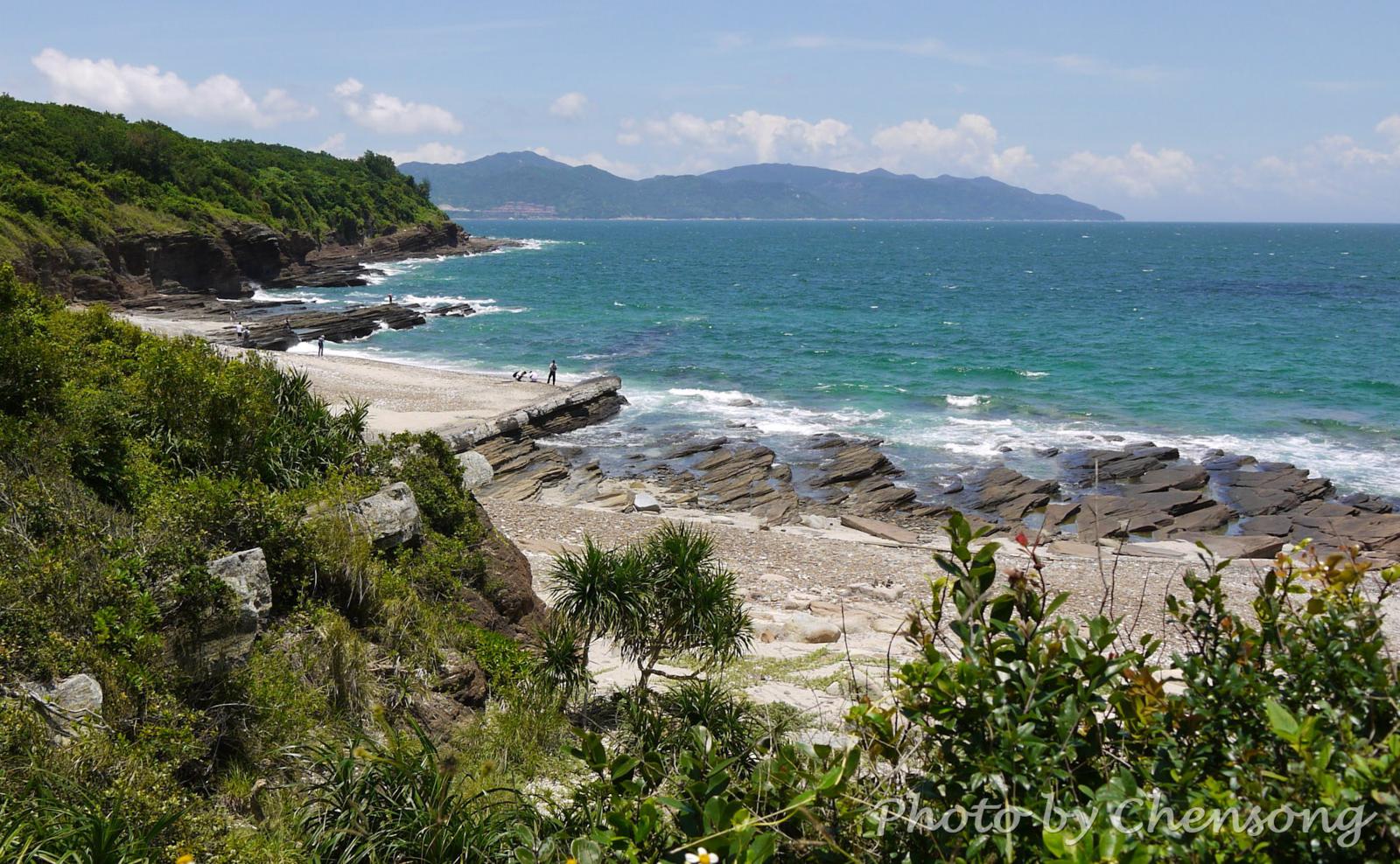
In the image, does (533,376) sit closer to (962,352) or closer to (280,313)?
(962,352)

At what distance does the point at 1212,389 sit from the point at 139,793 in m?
45.7

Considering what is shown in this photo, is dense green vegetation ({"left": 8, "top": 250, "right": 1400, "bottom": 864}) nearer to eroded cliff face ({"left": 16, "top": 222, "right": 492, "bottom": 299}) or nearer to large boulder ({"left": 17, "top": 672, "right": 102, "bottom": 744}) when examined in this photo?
large boulder ({"left": 17, "top": 672, "right": 102, "bottom": 744})

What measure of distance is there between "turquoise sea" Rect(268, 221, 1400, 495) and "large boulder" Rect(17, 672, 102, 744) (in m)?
25.5

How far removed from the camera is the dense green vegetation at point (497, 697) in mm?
3279

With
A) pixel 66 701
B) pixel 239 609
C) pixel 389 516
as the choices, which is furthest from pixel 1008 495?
pixel 66 701

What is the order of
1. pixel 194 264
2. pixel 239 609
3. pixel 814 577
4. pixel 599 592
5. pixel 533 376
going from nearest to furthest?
pixel 239 609 < pixel 599 592 < pixel 814 577 < pixel 533 376 < pixel 194 264

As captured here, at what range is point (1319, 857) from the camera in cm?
281

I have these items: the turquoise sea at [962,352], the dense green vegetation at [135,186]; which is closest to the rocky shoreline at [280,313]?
the turquoise sea at [962,352]

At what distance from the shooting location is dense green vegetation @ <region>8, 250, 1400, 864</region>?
10.8ft

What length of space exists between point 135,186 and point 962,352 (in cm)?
6037

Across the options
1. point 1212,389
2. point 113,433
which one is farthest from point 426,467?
point 1212,389

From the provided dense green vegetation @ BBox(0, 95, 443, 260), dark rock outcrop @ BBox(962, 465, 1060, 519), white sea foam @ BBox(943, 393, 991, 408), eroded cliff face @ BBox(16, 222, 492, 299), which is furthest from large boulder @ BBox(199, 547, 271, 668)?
eroded cliff face @ BBox(16, 222, 492, 299)

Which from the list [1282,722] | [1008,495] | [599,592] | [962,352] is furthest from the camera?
[962,352]

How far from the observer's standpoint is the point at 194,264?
215ft
